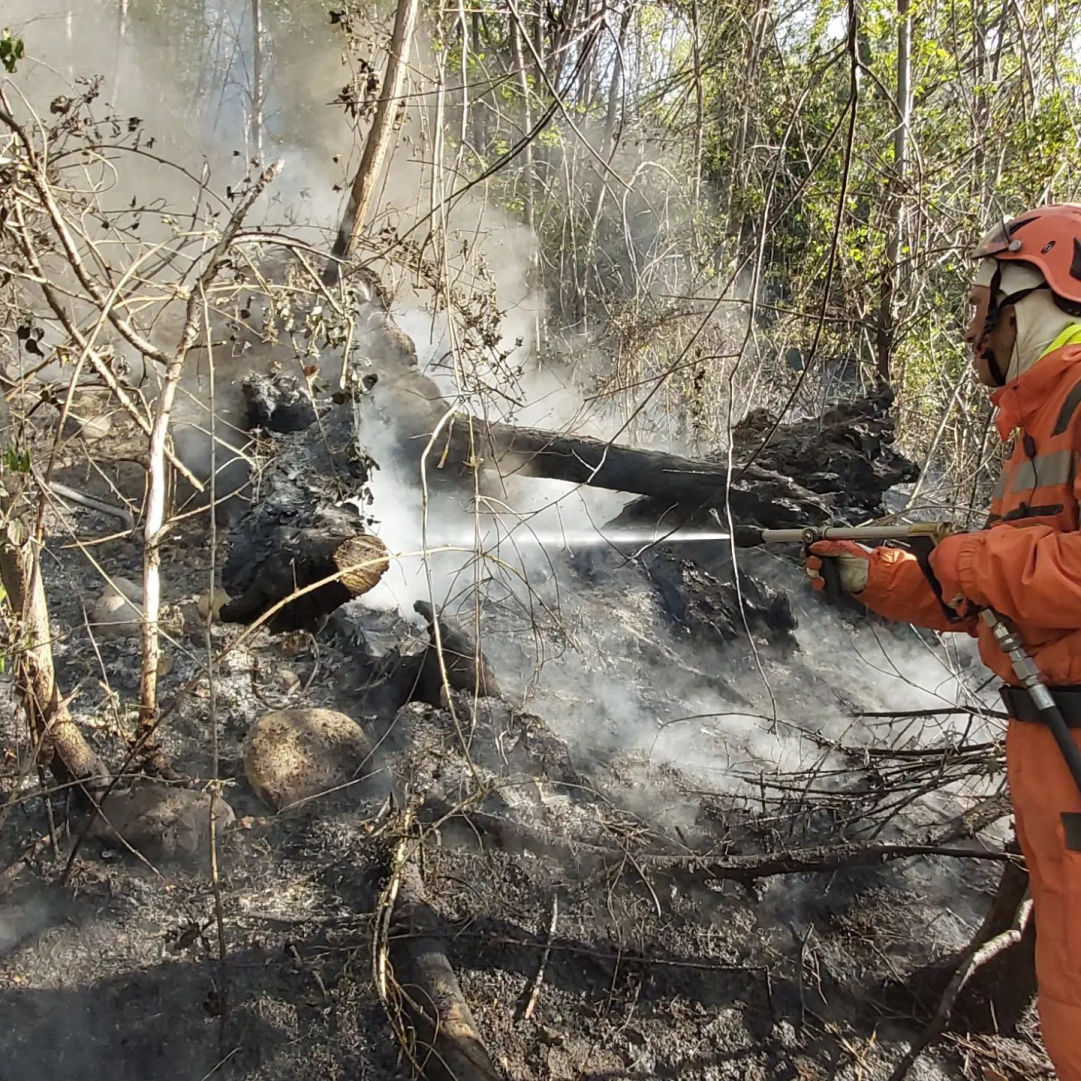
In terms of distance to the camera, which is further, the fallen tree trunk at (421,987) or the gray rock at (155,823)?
the gray rock at (155,823)

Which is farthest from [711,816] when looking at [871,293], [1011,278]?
[871,293]

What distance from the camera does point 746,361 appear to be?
24.1ft

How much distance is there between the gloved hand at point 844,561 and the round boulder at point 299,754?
1.90m

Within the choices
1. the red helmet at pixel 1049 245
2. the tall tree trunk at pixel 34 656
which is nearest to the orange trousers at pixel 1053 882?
the red helmet at pixel 1049 245

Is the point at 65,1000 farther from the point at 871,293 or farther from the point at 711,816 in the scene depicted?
the point at 871,293

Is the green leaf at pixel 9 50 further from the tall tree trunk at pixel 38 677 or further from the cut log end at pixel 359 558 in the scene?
the cut log end at pixel 359 558

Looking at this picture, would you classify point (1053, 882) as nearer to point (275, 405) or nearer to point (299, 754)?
point (299, 754)

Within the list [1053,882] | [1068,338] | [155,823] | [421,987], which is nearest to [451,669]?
[155,823]

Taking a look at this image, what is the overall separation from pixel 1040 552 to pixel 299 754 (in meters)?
2.71

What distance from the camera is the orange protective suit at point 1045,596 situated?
1.72 m

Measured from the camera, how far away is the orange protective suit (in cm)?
172

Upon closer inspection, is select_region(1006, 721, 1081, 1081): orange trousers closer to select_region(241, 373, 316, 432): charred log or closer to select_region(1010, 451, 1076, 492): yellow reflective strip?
select_region(1010, 451, 1076, 492): yellow reflective strip

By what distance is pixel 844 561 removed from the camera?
2.37m

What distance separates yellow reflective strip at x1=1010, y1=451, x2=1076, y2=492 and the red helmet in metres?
0.43
